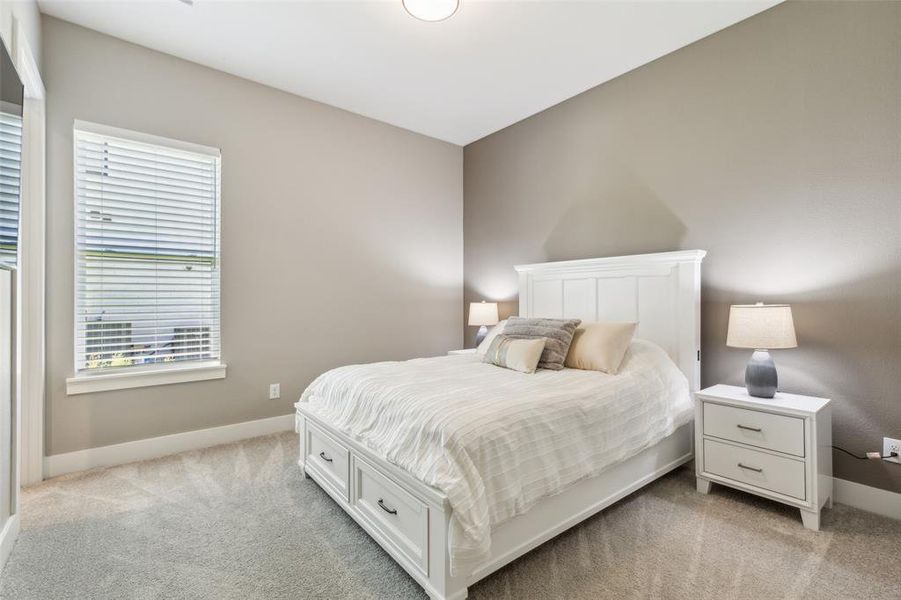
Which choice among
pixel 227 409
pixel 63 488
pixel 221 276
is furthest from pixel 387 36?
pixel 63 488

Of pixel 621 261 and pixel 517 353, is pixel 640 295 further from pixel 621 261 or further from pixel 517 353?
pixel 517 353

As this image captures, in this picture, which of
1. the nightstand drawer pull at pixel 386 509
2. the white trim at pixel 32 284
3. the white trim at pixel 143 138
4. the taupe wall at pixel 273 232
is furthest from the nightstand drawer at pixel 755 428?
the white trim at pixel 32 284

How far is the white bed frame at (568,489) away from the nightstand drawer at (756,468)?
0.26m

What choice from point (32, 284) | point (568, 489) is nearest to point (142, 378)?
point (32, 284)

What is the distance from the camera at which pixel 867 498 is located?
7.08ft

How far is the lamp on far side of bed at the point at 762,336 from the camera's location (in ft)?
7.01

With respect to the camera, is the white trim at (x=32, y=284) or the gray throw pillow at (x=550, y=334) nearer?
the white trim at (x=32, y=284)

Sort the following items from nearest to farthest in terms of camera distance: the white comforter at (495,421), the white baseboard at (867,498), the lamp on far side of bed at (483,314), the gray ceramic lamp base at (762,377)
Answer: the white comforter at (495,421) → the white baseboard at (867,498) → the gray ceramic lamp base at (762,377) → the lamp on far side of bed at (483,314)

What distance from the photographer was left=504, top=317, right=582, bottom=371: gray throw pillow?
255 centimetres

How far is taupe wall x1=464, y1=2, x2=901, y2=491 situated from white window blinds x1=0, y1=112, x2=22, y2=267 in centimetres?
346

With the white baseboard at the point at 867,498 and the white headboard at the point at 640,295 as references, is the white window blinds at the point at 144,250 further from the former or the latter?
the white baseboard at the point at 867,498

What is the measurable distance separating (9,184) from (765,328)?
11.5ft

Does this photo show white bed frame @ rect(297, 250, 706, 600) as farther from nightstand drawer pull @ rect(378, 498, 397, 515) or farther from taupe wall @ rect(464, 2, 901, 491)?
taupe wall @ rect(464, 2, 901, 491)

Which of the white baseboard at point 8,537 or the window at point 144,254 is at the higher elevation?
the window at point 144,254
